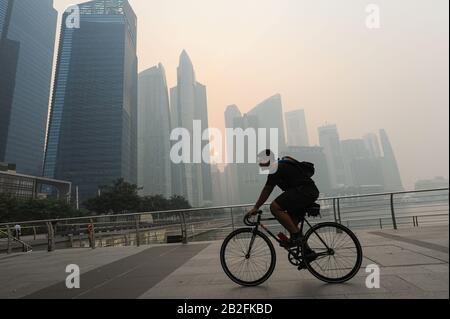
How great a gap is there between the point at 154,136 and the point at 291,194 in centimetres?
13069

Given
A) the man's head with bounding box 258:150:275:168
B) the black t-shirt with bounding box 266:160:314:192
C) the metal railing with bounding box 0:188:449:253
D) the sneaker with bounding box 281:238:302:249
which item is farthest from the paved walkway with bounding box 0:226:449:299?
the metal railing with bounding box 0:188:449:253

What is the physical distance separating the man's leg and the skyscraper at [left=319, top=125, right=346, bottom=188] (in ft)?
25.9

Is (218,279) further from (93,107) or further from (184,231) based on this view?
(93,107)

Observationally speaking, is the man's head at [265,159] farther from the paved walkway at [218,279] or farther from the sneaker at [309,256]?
the paved walkway at [218,279]

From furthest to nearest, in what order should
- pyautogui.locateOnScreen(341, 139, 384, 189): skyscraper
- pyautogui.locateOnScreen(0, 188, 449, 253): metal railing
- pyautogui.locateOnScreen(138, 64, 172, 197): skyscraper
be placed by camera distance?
pyautogui.locateOnScreen(138, 64, 172, 197): skyscraper
pyautogui.locateOnScreen(341, 139, 384, 189): skyscraper
pyautogui.locateOnScreen(0, 188, 449, 253): metal railing

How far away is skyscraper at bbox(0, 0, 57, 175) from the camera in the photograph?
367ft

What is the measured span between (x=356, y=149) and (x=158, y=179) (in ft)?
379

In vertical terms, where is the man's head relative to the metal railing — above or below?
above

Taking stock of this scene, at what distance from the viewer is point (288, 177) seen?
3.71 m

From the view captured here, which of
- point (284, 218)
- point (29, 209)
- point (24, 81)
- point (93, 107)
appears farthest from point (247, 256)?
point (24, 81)

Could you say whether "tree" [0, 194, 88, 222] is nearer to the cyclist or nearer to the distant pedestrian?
the distant pedestrian

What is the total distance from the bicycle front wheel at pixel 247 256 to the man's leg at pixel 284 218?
12.0 inches

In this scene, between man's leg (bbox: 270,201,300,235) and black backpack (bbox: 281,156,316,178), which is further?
black backpack (bbox: 281,156,316,178)
